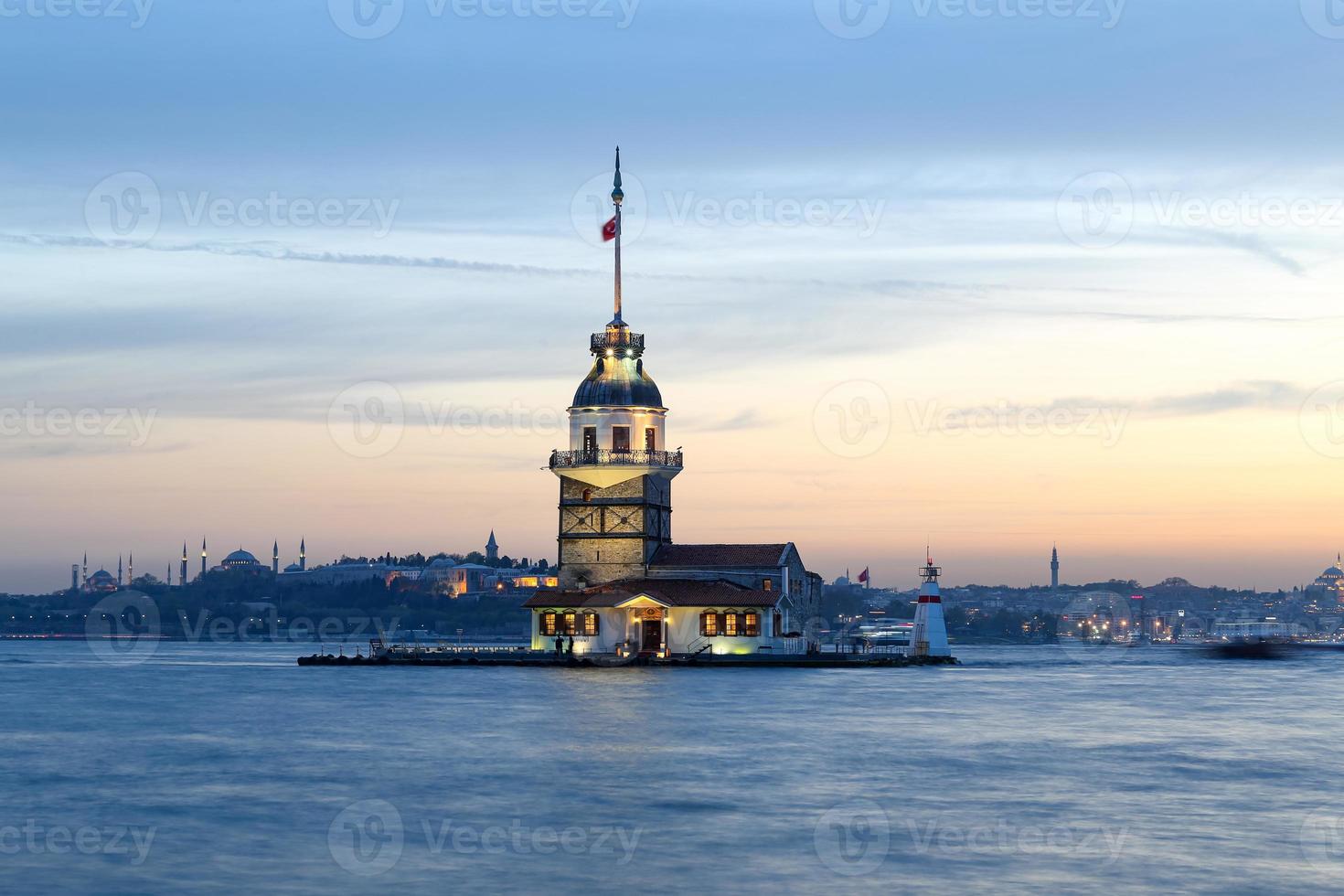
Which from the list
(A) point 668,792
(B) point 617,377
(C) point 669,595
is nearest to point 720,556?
(C) point 669,595

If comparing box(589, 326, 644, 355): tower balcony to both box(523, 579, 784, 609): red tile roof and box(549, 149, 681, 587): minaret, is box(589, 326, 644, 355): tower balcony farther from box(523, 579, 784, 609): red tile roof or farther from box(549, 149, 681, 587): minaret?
box(523, 579, 784, 609): red tile roof

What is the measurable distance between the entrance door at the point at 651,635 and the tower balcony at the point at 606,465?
311 inches

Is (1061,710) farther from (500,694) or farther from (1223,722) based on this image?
(500,694)

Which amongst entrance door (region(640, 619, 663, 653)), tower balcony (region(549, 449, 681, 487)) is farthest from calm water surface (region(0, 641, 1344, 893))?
tower balcony (region(549, 449, 681, 487))

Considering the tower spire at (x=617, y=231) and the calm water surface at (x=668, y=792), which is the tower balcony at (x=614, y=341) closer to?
the tower spire at (x=617, y=231)

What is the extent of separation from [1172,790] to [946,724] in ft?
57.3

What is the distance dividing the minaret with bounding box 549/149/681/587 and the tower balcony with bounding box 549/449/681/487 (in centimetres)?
5

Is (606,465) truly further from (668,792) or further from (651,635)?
(668,792)

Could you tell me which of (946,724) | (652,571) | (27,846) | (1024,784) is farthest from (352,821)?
(652,571)

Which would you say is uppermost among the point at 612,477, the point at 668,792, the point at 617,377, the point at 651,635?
the point at 617,377

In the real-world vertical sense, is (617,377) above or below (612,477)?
above

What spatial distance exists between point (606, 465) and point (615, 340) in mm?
7711

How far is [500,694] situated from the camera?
72500mm

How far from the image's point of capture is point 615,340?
98125mm
